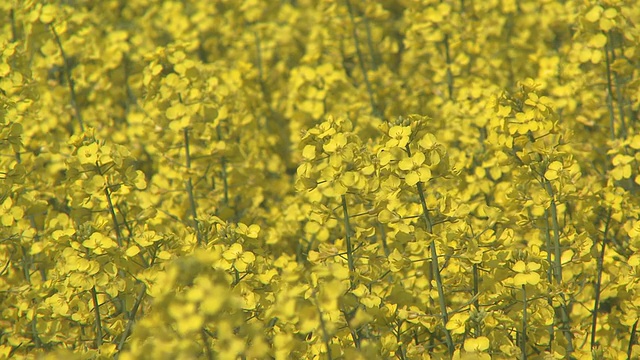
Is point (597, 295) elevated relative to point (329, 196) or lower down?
lower down

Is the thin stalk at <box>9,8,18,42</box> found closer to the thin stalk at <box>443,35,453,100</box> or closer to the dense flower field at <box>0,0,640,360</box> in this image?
the dense flower field at <box>0,0,640,360</box>

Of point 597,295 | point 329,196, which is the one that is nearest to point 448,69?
point 597,295

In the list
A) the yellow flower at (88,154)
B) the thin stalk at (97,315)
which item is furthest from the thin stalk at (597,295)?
the yellow flower at (88,154)

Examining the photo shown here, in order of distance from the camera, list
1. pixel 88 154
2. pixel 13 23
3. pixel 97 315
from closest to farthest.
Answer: pixel 97 315 → pixel 88 154 → pixel 13 23

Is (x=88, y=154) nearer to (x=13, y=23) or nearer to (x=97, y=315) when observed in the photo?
(x=97, y=315)

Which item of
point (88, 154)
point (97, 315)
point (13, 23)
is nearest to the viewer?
point (97, 315)

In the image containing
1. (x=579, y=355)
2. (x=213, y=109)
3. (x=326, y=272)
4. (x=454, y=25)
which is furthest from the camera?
(x=454, y=25)

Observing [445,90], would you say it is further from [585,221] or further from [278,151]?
[585,221]

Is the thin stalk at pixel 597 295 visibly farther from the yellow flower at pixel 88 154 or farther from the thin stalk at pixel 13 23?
the thin stalk at pixel 13 23

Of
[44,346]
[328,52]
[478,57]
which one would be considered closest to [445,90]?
[478,57]
